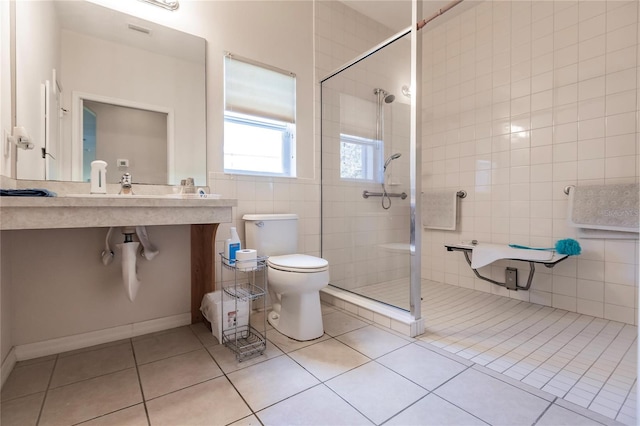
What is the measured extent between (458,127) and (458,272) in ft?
4.75

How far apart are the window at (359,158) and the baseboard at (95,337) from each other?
1612 millimetres

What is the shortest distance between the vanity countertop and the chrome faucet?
1.36 feet

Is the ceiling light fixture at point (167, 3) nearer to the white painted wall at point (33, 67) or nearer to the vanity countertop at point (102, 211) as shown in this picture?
the white painted wall at point (33, 67)

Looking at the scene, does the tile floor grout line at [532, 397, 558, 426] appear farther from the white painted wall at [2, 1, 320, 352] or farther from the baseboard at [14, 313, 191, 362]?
the baseboard at [14, 313, 191, 362]

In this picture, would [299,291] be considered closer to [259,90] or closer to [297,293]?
[297,293]

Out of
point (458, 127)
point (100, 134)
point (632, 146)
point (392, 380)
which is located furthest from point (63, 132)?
point (632, 146)

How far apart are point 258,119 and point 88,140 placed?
1072mm

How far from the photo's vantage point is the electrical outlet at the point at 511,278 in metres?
2.44

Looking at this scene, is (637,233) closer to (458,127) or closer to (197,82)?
(458,127)

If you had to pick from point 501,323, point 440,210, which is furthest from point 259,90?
point 501,323

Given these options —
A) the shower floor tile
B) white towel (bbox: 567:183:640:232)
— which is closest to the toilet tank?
the shower floor tile

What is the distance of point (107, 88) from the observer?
165cm

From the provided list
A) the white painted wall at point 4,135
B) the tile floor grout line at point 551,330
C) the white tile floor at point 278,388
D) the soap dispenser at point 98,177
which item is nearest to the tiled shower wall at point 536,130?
the tile floor grout line at point 551,330

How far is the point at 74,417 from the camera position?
1.07 metres
